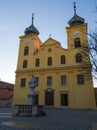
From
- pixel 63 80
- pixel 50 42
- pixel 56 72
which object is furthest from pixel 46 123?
pixel 50 42

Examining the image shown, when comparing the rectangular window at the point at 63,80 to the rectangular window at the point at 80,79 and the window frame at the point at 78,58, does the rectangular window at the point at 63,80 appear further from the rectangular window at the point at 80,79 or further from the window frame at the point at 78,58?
the window frame at the point at 78,58

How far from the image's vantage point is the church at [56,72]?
2603 centimetres

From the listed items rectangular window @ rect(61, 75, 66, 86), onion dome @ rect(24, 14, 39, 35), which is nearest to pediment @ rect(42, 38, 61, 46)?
onion dome @ rect(24, 14, 39, 35)

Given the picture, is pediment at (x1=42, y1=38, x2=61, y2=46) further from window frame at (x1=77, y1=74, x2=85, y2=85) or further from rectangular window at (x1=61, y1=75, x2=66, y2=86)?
window frame at (x1=77, y1=74, x2=85, y2=85)

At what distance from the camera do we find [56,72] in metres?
28.6

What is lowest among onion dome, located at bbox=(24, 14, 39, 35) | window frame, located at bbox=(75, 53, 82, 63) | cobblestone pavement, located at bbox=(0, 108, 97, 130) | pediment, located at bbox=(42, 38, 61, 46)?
cobblestone pavement, located at bbox=(0, 108, 97, 130)

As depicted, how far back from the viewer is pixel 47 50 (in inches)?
1256

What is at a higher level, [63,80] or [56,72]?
[56,72]

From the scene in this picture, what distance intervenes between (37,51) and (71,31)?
8.92m

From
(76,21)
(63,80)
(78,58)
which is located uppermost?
(76,21)

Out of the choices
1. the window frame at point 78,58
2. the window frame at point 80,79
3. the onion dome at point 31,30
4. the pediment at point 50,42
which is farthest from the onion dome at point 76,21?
the window frame at point 80,79

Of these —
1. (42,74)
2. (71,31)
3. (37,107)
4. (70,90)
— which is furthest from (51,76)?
(37,107)

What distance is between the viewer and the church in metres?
26.0

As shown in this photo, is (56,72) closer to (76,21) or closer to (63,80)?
(63,80)
